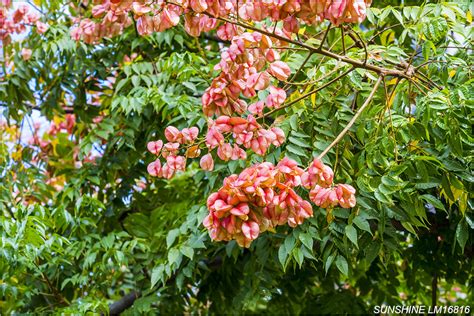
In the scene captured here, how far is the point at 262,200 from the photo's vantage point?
2.12m

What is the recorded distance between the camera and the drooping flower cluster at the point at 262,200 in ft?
6.98

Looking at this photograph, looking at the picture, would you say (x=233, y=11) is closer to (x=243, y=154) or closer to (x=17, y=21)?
(x=243, y=154)

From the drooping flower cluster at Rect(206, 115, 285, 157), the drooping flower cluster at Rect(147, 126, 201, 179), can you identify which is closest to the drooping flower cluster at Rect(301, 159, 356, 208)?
the drooping flower cluster at Rect(206, 115, 285, 157)

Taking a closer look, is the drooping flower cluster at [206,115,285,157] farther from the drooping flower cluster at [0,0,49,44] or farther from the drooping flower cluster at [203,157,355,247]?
the drooping flower cluster at [0,0,49,44]

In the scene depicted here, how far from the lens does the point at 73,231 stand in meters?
3.65

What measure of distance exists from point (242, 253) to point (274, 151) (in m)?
0.96

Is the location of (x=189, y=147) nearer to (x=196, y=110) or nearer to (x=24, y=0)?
(x=196, y=110)

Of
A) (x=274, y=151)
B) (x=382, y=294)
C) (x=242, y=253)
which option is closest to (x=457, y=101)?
(x=274, y=151)

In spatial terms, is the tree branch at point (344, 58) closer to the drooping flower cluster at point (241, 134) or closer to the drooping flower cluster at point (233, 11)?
the drooping flower cluster at point (233, 11)

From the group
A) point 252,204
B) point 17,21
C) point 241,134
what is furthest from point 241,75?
point 17,21

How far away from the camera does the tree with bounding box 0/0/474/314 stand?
2.42 m

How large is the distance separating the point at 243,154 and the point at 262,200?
0.44 metres

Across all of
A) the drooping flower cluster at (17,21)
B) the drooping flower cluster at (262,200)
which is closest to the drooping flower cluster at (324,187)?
the drooping flower cluster at (262,200)

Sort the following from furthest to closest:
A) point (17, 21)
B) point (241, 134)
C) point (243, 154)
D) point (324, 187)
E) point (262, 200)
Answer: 1. point (17, 21)
2. point (243, 154)
3. point (241, 134)
4. point (324, 187)
5. point (262, 200)
